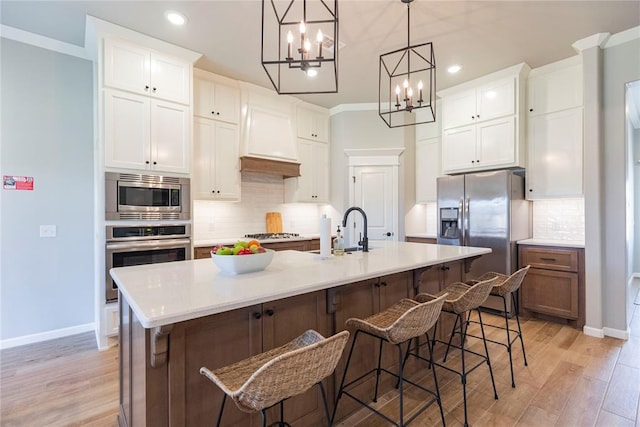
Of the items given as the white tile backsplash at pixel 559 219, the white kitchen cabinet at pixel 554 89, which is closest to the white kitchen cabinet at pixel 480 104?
the white kitchen cabinet at pixel 554 89

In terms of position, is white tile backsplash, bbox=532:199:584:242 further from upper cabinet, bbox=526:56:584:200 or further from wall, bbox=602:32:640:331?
wall, bbox=602:32:640:331

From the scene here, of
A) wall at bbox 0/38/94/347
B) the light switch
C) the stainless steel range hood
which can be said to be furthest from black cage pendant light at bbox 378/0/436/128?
the light switch

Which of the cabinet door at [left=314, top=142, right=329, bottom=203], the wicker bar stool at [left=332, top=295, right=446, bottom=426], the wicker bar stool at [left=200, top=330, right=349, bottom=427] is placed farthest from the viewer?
the cabinet door at [left=314, top=142, right=329, bottom=203]

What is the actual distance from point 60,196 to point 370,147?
3.94 meters

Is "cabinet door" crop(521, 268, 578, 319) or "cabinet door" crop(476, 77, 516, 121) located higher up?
"cabinet door" crop(476, 77, 516, 121)

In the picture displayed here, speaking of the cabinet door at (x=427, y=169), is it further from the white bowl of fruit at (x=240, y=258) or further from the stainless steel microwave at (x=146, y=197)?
the white bowl of fruit at (x=240, y=258)

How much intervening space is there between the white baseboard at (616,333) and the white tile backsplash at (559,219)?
1.06 meters

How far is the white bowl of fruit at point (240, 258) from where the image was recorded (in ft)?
5.54

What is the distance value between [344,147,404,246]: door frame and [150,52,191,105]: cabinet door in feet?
8.21

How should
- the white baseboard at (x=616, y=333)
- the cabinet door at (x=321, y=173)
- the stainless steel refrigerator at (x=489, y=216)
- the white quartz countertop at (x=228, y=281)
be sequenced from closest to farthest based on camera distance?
the white quartz countertop at (x=228, y=281) → the white baseboard at (x=616, y=333) → the stainless steel refrigerator at (x=489, y=216) → the cabinet door at (x=321, y=173)

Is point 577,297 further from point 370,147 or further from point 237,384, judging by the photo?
point 237,384

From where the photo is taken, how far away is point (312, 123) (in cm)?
500

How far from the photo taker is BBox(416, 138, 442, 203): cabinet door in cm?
476

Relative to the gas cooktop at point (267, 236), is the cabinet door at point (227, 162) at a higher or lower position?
higher
